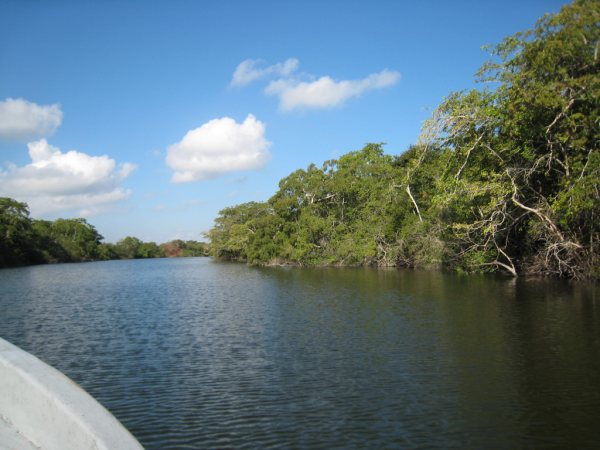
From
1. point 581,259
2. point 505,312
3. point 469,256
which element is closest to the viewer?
point 505,312

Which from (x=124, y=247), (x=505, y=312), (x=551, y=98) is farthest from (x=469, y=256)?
(x=124, y=247)

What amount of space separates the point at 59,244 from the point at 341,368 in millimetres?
96214

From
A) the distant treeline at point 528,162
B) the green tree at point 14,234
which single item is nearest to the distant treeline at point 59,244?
the green tree at point 14,234

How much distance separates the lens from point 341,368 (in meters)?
10.4

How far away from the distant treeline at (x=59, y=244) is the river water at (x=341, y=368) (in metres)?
58.8

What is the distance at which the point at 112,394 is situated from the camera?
8.98 metres

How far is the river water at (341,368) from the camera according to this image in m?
7.19

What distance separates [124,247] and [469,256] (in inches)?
4481

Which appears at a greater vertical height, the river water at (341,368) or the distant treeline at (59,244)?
the distant treeline at (59,244)

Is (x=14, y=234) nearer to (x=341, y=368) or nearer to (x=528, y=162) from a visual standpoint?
(x=528, y=162)

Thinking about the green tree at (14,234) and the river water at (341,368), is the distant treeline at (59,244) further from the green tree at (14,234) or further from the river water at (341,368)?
the river water at (341,368)

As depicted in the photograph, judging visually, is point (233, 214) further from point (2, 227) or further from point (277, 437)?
point (277, 437)

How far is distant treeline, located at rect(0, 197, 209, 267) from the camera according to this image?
7081 cm

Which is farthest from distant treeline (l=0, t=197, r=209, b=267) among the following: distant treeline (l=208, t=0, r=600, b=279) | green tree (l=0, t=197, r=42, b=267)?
distant treeline (l=208, t=0, r=600, b=279)
